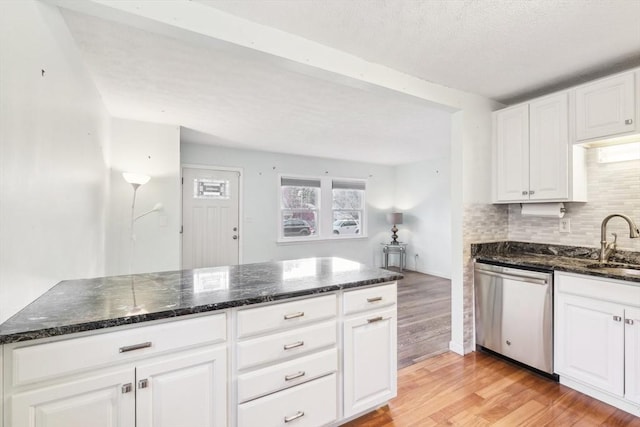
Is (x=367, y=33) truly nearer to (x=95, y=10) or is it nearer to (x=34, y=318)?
(x=95, y=10)

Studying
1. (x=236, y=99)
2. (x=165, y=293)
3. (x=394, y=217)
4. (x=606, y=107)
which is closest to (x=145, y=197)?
(x=236, y=99)

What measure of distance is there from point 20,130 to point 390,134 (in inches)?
146

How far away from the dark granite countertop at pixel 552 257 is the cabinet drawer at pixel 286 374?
1733mm

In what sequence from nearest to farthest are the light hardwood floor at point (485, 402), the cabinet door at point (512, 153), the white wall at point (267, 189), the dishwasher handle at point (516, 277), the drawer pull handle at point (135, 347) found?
the drawer pull handle at point (135, 347) → the light hardwood floor at point (485, 402) → the dishwasher handle at point (516, 277) → the cabinet door at point (512, 153) → the white wall at point (267, 189)

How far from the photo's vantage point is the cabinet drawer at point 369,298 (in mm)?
1653

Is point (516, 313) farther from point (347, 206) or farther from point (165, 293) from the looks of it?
point (347, 206)

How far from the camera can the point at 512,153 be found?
2.64 meters

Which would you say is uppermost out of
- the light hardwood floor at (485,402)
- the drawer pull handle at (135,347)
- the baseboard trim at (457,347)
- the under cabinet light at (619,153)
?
the under cabinet light at (619,153)

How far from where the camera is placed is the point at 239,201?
5.09m

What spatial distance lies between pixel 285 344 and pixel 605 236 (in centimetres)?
257

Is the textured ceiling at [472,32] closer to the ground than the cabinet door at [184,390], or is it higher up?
higher up

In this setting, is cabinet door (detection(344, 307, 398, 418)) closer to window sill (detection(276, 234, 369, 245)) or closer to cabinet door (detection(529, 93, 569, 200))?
cabinet door (detection(529, 93, 569, 200))

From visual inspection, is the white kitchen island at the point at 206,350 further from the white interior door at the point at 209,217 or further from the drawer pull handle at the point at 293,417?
the white interior door at the point at 209,217

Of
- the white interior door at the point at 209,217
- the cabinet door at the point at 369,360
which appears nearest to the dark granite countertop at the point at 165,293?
the cabinet door at the point at 369,360
